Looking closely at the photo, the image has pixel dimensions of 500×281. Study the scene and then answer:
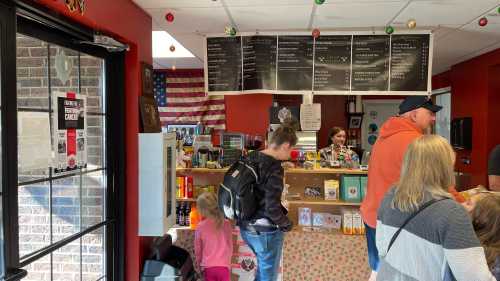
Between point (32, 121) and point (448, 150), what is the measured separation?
6.86 ft

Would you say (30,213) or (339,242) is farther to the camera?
(339,242)

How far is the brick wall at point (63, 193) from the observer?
7.97ft

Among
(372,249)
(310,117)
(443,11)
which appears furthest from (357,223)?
(443,11)

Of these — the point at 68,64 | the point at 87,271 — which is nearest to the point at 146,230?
the point at 87,271

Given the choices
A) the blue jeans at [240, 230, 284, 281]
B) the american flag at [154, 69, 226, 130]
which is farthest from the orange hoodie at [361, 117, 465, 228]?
the american flag at [154, 69, 226, 130]

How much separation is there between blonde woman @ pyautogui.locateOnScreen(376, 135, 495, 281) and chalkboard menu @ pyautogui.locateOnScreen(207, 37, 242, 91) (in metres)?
2.76

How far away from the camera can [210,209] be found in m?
3.94

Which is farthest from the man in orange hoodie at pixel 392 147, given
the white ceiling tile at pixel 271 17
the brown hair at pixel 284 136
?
the white ceiling tile at pixel 271 17

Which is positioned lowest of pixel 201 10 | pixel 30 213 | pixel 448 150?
pixel 30 213

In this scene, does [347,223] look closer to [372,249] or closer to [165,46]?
[372,249]

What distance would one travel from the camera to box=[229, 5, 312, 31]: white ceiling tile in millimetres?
3621

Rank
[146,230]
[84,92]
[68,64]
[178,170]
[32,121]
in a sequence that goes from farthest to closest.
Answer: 1. [178,170]
2. [146,230]
3. [84,92]
4. [68,64]
5. [32,121]

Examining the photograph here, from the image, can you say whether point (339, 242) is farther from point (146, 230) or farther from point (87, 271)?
point (87, 271)

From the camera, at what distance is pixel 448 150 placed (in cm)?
190
